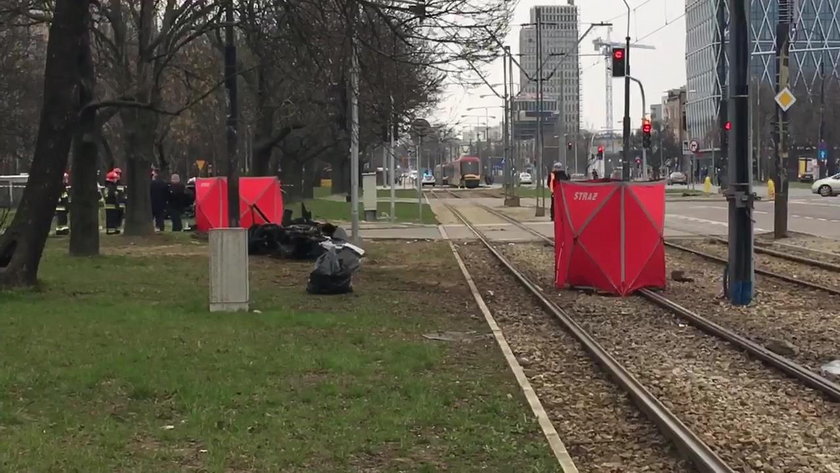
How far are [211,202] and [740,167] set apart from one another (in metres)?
Answer: 16.5

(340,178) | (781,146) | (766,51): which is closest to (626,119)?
(781,146)

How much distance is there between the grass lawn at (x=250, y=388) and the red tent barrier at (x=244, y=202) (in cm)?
1193

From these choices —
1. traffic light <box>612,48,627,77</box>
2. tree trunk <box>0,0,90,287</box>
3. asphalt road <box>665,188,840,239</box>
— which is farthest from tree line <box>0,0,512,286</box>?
asphalt road <box>665,188,840,239</box>

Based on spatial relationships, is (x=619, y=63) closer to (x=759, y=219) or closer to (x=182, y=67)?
(x=759, y=219)

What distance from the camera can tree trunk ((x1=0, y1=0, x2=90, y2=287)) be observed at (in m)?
13.4

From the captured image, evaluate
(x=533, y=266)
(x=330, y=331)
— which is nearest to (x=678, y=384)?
(x=330, y=331)

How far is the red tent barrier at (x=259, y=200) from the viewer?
85.6 ft

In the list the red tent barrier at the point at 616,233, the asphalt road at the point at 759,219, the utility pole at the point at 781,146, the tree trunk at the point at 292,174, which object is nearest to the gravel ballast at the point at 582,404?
the red tent barrier at the point at 616,233

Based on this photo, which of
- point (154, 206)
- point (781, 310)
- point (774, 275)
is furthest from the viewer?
point (154, 206)

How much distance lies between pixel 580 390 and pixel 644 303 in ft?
20.1

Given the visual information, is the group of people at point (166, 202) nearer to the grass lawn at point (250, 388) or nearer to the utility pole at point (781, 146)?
the grass lawn at point (250, 388)

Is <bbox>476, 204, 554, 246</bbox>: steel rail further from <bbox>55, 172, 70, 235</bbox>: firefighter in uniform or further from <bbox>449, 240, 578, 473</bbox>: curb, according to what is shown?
<bbox>449, 240, 578, 473</bbox>: curb

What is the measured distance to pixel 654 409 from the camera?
750cm

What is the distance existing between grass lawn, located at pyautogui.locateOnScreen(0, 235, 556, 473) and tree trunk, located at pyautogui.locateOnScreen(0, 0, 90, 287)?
735mm
